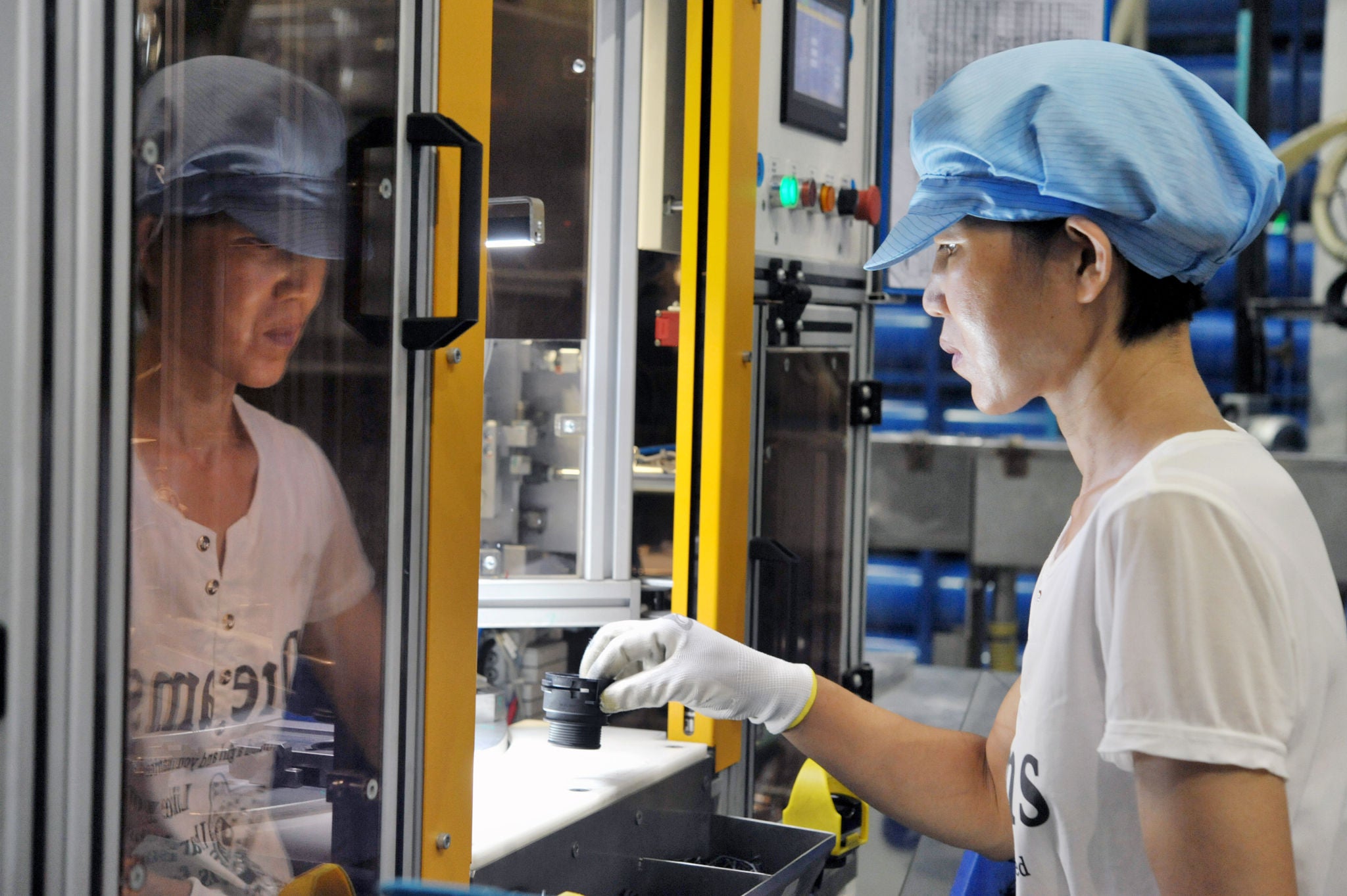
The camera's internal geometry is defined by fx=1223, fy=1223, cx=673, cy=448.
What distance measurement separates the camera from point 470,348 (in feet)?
4.31

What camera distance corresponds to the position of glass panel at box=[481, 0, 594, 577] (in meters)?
2.00

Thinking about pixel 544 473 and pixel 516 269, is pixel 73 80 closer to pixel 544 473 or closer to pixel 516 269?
pixel 516 269

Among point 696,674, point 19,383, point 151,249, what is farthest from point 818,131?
point 19,383

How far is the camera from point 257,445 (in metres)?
1.14

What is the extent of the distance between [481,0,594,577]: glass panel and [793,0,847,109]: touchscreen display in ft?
1.32

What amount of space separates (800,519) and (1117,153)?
4.89 ft

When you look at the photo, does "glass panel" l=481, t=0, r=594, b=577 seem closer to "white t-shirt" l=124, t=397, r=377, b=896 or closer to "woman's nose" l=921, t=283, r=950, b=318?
"white t-shirt" l=124, t=397, r=377, b=896

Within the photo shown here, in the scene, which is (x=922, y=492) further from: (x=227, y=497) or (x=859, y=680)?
(x=227, y=497)

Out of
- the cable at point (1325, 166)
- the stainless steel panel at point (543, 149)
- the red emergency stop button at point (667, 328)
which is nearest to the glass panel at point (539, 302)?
the stainless steel panel at point (543, 149)

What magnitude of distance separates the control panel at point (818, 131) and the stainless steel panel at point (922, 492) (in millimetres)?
2578

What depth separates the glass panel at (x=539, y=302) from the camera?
200cm

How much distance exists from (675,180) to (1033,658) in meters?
1.34

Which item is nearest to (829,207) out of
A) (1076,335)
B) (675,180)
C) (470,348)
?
(675,180)

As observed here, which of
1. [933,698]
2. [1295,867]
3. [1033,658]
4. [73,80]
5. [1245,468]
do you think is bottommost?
[933,698]
